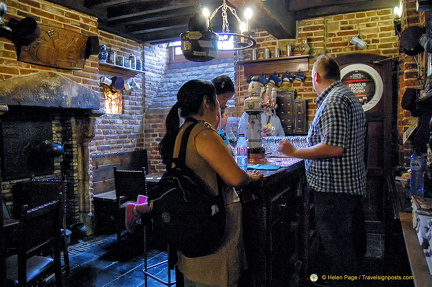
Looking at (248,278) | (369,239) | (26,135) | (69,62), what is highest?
(69,62)

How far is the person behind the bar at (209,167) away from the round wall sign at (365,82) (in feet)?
12.1

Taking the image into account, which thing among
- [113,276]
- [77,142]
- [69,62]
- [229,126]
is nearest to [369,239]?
[229,126]

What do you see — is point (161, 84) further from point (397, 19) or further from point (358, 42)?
point (397, 19)

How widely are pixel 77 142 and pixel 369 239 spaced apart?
418cm

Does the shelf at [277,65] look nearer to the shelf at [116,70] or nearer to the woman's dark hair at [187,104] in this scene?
the shelf at [116,70]

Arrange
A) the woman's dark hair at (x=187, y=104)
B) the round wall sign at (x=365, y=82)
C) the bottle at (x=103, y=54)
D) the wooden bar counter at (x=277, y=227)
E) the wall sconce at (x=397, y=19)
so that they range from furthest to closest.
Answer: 1. the bottle at (x=103, y=54)
2. the round wall sign at (x=365, y=82)
3. the wall sconce at (x=397, y=19)
4. the wooden bar counter at (x=277, y=227)
5. the woman's dark hair at (x=187, y=104)

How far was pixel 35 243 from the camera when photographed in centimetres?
225

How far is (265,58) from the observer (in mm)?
5297

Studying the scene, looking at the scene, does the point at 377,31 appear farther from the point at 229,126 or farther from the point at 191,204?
the point at 191,204

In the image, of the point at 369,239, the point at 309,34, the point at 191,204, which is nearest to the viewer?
the point at 191,204

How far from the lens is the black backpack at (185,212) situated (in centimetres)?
154

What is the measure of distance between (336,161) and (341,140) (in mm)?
164

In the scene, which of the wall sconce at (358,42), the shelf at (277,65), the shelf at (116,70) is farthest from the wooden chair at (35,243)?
the wall sconce at (358,42)

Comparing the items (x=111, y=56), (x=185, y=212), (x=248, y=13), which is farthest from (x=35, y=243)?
(x=111, y=56)
